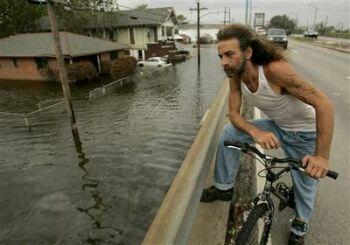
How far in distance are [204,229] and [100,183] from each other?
929cm

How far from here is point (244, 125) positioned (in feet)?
10.1

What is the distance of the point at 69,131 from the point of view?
17.5 m

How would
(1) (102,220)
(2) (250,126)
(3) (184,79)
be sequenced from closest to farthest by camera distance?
1. (2) (250,126)
2. (1) (102,220)
3. (3) (184,79)

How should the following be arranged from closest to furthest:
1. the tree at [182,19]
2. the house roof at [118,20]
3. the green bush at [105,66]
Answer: the green bush at [105,66] < the house roof at [118,20] < the tree at [182,19]

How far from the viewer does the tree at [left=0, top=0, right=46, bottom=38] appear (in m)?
43.1

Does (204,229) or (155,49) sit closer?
(204,229)

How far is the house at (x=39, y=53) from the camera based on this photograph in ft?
106

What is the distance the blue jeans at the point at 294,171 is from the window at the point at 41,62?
111 ft

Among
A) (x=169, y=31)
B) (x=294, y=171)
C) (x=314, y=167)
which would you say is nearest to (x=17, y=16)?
(x=169, y=31)

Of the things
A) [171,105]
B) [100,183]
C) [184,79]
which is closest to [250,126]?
[100,183]

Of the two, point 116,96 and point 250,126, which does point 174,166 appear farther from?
point 116,96

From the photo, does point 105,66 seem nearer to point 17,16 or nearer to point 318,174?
point 17,16

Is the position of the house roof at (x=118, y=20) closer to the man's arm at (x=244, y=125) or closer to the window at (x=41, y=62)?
the window at (x=41, y=62)

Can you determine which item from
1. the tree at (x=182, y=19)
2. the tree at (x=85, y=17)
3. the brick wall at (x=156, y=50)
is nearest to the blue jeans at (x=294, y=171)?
the tree at (x=85, y=17)
